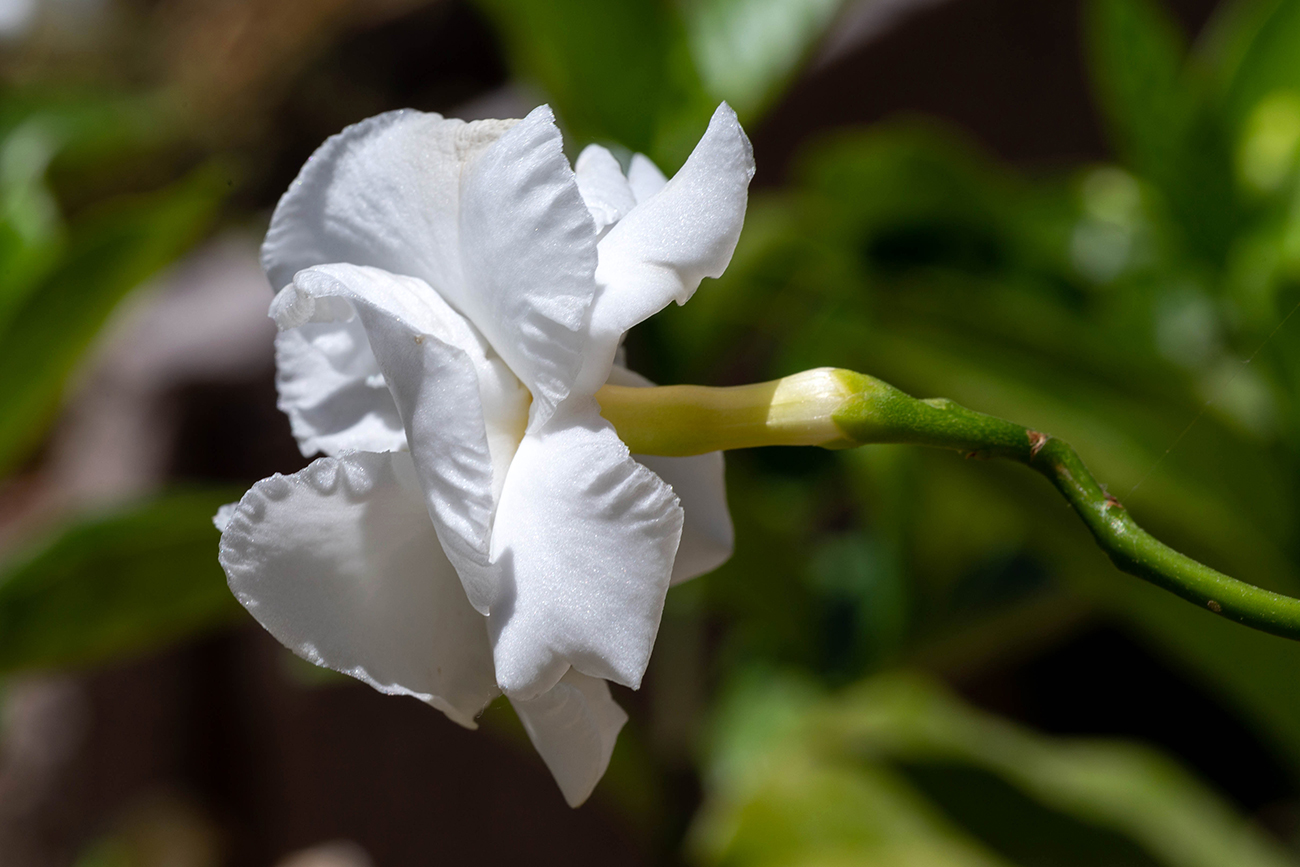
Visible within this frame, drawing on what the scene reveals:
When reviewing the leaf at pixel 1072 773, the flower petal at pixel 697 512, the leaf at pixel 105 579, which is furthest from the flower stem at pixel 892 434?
the leaf at pixel 1072 773

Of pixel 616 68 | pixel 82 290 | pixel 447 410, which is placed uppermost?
pixel 447 410

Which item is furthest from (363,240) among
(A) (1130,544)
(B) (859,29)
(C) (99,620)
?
(B) (859,29)

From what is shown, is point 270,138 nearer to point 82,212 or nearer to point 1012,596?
point 82,212

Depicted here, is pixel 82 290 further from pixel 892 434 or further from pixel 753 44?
pixel 892 434

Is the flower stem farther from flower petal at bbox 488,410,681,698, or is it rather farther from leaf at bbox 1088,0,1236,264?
leaf at bbox 1088,0,1236,264

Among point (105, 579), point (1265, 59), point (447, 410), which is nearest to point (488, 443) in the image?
point (447, 410)

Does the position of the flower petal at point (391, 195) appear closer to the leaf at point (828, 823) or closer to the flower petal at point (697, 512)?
the flower petal at point (697, 512)
